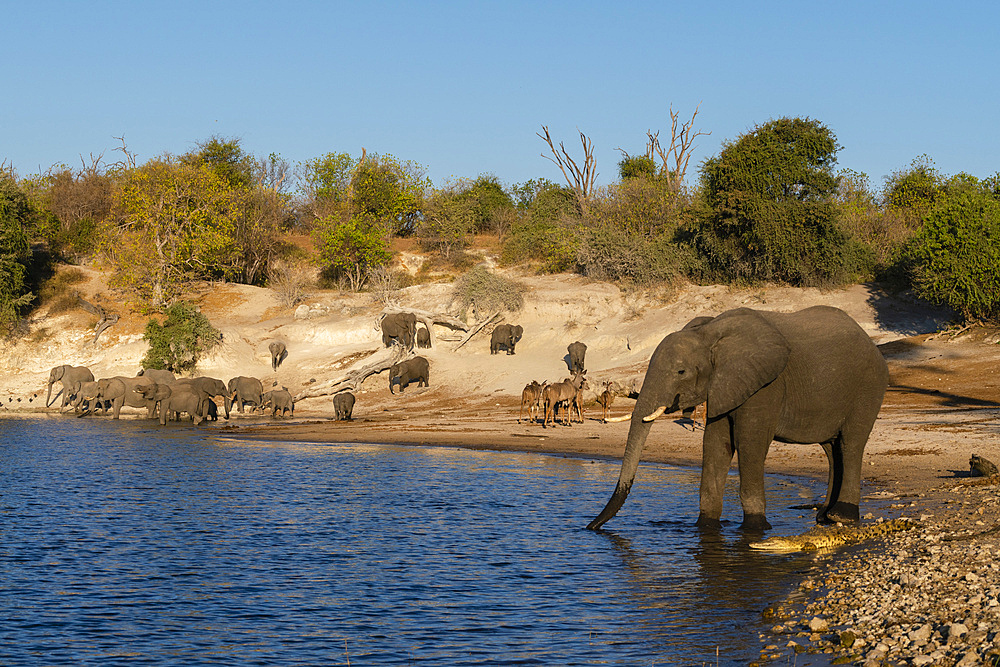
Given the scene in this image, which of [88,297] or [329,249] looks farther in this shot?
[329,249]

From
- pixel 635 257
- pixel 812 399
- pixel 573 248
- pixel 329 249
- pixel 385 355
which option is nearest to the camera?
pixel 812 399

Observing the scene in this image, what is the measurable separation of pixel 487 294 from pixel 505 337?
10.4 ft

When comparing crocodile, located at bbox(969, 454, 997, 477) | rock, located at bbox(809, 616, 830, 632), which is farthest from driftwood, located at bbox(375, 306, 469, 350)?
rock, located at bbox(809, 616, 830, 632)

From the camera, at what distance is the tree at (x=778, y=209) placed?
39.3 meters

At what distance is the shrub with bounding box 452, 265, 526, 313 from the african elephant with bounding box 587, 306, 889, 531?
2726cm

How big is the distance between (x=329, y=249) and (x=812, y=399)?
42.4 m

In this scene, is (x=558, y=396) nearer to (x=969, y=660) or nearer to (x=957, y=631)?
(x=957, y=631)

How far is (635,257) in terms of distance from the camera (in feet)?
141

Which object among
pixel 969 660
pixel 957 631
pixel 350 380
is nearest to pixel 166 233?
pixel 350 380

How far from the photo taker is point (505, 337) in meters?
38.4

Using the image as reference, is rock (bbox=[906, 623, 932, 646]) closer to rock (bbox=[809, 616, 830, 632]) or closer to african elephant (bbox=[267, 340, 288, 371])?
rock (bbox=[809, 616, 830, 632])

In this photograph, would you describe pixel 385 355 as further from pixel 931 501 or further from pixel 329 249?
pixel 931 501

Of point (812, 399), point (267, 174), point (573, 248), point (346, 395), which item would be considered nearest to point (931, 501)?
point (812, 399)

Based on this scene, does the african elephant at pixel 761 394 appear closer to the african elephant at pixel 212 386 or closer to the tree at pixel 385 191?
the african elephant at pixel 212 386
